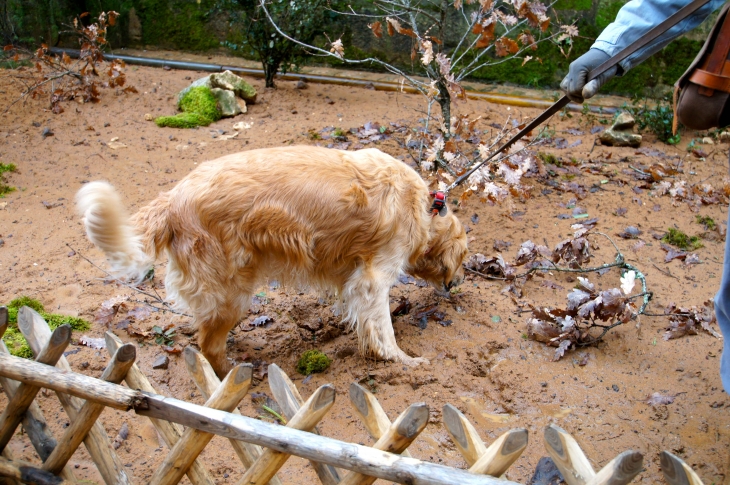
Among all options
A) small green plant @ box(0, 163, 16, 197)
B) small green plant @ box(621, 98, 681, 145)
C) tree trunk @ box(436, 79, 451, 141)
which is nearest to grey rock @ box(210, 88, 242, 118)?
small green plant @ box(0, 163, 16, 197)

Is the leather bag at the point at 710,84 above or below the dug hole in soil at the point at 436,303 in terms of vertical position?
above

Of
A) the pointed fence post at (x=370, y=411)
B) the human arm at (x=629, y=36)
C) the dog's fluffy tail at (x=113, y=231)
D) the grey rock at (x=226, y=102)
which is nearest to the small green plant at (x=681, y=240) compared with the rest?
the human arm at (x=629, y=36)

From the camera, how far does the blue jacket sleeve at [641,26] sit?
2.94 meters

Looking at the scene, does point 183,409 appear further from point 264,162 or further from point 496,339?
point 496,339

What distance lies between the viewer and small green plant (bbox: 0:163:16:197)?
6.27m

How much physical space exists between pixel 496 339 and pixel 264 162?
2.16 meters

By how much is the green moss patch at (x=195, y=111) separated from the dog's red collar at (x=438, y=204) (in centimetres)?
419

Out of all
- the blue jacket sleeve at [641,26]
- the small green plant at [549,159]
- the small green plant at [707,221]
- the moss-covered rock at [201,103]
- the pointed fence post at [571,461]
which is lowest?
the small green plant at [707,221]

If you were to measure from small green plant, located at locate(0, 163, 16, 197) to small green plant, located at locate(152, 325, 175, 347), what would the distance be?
2925mm

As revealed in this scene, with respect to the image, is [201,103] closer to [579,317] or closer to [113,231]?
[113,231]

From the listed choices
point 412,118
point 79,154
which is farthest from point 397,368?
point 79,154

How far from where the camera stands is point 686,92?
2.48 metres

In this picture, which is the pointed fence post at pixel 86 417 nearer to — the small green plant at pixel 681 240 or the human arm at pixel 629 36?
the human arm at pixel 629 36

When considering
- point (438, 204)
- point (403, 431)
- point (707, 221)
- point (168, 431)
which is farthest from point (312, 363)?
point (707, 221)
